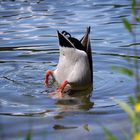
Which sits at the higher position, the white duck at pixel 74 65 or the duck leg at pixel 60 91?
the white duck at pixel 74 65

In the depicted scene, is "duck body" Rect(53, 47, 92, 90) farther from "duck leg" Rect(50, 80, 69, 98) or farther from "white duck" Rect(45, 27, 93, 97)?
"duck leg" Rect(50, 80, 69, 98)

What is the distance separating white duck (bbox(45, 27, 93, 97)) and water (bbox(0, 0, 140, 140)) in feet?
0.60

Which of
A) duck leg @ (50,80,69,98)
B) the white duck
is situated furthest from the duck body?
duck leg @ (50,80,69,98)

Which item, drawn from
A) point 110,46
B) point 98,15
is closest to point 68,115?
point 110,46

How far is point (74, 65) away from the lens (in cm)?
775

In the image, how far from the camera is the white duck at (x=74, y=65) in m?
7.64

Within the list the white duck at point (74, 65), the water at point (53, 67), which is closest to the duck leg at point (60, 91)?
the white duck at point (74, 65)

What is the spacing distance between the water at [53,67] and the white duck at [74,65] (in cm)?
18

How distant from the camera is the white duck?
25.1 feet

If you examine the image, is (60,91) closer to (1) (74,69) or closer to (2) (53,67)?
(1) (74,69)

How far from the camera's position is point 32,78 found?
7.89 m

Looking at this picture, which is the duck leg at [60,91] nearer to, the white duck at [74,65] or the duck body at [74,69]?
the white duck at [74,65]

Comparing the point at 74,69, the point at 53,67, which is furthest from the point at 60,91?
the point at 53,67

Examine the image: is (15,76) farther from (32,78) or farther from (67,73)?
(67,73)
